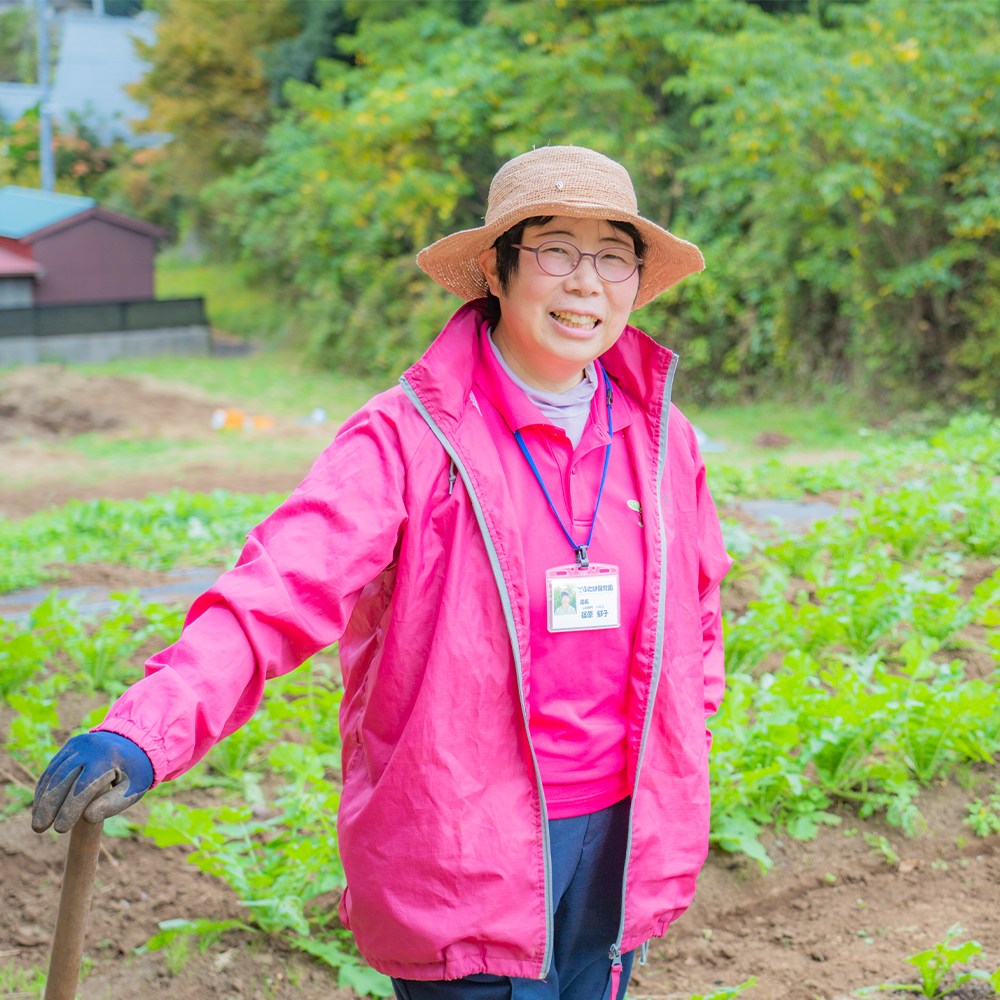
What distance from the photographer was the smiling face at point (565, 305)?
1688mm

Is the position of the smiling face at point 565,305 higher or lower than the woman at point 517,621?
higher

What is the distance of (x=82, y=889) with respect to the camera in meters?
1.39

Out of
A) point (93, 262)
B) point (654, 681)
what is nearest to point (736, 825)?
point (654, 681)

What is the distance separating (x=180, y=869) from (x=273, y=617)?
5.53ft

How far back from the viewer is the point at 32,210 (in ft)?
67.6

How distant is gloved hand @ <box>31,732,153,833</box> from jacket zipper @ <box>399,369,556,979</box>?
0.55m

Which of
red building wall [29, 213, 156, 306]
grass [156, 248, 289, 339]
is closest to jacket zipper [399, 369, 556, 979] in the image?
red building wall [29, 213, 156, 306]

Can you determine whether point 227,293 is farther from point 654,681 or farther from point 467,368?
point 654,681

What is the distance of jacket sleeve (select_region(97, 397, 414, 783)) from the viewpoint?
128cm

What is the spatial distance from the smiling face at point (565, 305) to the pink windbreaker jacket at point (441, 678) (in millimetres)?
102

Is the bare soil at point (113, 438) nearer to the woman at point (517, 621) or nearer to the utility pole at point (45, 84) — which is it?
the woman at point (517, 621)

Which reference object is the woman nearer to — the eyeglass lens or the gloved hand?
the eyeglass lens

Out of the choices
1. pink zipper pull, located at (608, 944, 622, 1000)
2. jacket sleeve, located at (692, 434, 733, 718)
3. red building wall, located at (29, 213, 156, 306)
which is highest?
jacket sleeve, located at (692, 434, 733, 718)

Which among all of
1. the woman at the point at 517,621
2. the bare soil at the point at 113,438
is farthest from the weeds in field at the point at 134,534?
the woman at the point at 517,621
